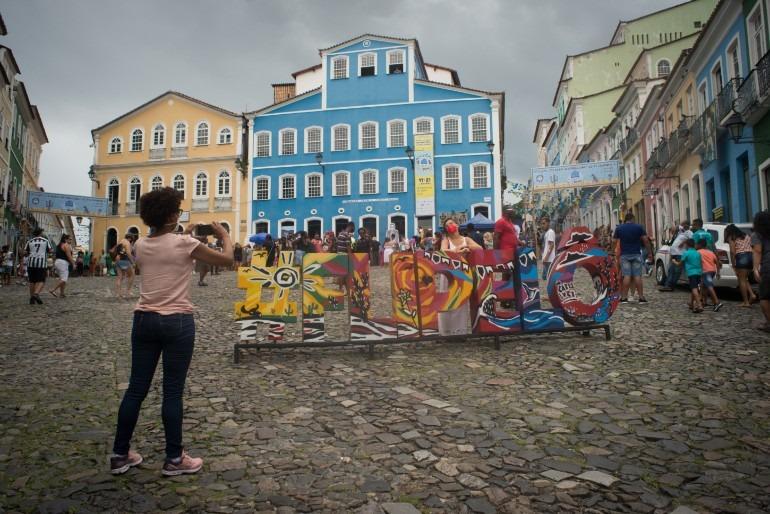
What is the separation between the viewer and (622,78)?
154ft

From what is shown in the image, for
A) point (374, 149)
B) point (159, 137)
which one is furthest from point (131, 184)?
point (374, 149)

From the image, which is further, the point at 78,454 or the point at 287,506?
the point at 78,454

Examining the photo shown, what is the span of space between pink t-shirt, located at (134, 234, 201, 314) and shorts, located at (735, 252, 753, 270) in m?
9.85

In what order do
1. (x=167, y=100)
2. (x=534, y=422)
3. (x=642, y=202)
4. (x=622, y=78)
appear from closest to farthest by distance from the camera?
(x=534, y=422)
(x=642, y=202)
(x=167, y=100)
(x=622, y=78)

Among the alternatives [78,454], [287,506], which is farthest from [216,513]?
[78,454]

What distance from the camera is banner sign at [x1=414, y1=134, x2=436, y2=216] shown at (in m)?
36.9

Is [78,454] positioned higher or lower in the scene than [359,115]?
lower

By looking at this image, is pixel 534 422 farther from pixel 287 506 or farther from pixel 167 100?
pixel 167 100

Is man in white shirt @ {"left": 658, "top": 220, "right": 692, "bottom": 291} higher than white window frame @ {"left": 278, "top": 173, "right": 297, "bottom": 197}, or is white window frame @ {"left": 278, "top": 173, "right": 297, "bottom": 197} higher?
white window frame @ {"left": 278, "top": 173, "right": 297, "bottom": 197}

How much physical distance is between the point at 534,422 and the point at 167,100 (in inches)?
1761

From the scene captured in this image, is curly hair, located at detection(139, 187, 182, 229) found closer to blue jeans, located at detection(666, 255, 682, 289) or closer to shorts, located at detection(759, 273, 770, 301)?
shorts, located at detection(759, 273, 770, 301)

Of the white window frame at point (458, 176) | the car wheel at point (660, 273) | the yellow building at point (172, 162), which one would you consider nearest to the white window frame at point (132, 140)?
the yellow building at point (172, 162)

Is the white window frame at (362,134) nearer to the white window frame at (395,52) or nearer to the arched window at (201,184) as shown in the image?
the white window frame at (395,52)

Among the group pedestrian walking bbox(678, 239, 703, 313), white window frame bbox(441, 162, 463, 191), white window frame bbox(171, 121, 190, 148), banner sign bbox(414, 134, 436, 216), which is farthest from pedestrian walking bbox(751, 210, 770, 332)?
white window frame bbox(171, 121, 190, 148)
